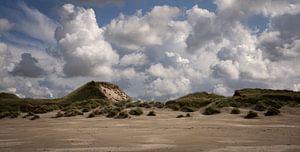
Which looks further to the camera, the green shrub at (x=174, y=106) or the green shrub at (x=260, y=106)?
the green shrub at (x=174, y=106)

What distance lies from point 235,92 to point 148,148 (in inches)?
1615

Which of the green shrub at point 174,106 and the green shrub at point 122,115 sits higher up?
the green shrub at point 174,106

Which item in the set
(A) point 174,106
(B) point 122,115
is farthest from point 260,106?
(B) point 122,115

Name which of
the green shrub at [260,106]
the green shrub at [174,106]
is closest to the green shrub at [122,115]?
the green shrub at [174,106]

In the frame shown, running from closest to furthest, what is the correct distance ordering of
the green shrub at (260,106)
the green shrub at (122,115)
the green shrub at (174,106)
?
1. the green shrub at (122,115)
2. the green shrub at (260,106)
3. the green shrub at (174,106)

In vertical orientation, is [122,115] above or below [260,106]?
below

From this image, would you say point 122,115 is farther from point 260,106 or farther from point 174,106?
point 260,106

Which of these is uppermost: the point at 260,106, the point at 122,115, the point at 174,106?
the point at 174,106

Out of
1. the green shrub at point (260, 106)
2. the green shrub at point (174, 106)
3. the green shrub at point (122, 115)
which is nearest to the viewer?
the green shrub at point (122, 115)

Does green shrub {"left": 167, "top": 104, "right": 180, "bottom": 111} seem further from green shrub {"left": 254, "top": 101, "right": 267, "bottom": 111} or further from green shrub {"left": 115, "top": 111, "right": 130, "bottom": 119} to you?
green shrub {"left": 115, "top": 111, "right": 130, "bottom": 119}

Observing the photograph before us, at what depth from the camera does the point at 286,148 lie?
471 inches

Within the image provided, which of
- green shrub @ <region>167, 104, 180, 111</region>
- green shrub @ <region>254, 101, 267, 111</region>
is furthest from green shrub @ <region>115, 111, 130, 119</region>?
Answer: green shrub @ <region>254, 101, 267, 111</region>

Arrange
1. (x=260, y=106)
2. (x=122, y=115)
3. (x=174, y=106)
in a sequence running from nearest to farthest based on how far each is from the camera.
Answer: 1. (x=122, y=115)
2. (x=260, y=106)
3. (x=174, y=106)

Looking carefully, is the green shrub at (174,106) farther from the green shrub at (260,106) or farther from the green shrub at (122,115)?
→ the green shrub at (122,115)
